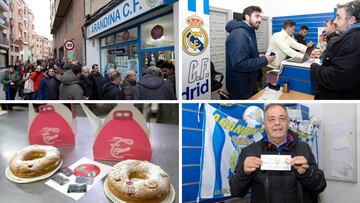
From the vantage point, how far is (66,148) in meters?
1.20

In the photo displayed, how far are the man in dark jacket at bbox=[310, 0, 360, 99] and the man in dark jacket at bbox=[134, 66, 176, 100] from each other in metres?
0.42

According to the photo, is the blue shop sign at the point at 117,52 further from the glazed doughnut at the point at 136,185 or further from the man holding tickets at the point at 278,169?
the man holding tickets at the point at 278,169

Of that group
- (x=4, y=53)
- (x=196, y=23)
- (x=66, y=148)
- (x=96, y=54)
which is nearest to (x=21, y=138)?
(x=66, y=148)

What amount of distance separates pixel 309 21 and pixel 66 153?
1.03 meters

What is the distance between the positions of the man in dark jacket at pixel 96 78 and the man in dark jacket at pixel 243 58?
0.42 meters

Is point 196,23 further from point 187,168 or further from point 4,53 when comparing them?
point 4,53

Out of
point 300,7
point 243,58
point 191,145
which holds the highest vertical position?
point 300,7

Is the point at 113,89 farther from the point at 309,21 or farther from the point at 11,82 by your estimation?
the point at 309,21

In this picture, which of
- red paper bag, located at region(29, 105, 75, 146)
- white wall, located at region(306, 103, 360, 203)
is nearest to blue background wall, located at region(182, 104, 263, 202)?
white wall, located at region(306, 103, 360, 203)

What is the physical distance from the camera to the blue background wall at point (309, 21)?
735 millimetres

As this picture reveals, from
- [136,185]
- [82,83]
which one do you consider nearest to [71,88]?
[82,83]

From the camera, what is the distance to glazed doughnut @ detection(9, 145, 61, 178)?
0.98 meters

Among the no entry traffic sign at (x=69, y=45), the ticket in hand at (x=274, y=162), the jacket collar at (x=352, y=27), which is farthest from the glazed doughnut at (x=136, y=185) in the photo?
the jacket collar at (x=352, y=27)

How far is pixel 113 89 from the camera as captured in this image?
0.91 metres
